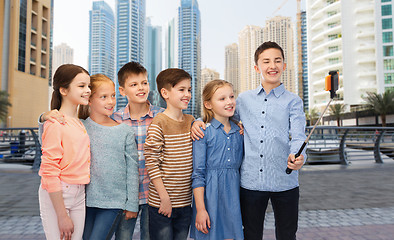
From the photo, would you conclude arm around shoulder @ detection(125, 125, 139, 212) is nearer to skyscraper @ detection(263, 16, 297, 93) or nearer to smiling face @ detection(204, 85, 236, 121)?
smiling face @ detection(204, 85, 236, 121)

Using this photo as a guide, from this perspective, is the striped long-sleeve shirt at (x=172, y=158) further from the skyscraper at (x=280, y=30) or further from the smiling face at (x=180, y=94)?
the skyscraper at (x=280, y=30)

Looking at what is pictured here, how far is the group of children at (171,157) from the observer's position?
6.04 feet

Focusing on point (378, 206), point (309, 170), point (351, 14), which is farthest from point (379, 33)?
point (378, 206)

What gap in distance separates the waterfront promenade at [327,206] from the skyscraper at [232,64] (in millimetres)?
129570

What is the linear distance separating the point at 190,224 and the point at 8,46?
48393 millimetres

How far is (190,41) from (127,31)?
26098mm

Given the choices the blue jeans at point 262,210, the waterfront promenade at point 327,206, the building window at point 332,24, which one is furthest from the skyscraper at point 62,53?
the blue jeans at point 262,210

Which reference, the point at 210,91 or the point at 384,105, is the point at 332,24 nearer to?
the point at 384,105

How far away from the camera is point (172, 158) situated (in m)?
2.06

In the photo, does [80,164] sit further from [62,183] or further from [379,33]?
[379,33]

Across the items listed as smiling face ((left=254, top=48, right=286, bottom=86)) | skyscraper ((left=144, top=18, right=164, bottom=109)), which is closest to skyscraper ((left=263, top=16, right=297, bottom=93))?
skyscraper ((left=144, top=18, right=164, bottom=109))

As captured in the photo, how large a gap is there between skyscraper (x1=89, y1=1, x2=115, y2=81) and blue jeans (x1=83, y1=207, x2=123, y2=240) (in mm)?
123765

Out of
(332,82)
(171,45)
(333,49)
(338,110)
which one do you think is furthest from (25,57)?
(171,45)

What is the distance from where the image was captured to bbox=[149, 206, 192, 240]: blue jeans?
2.04 meters
